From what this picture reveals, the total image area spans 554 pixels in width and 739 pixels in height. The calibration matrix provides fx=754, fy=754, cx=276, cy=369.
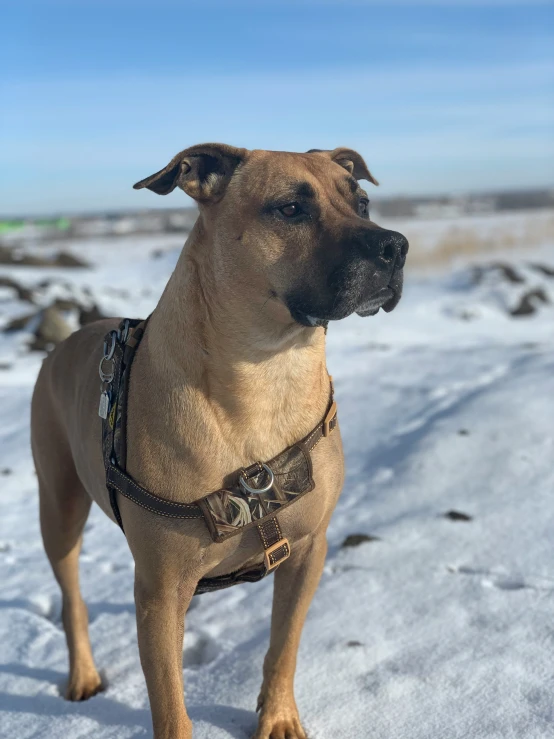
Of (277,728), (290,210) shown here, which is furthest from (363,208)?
(277,728)

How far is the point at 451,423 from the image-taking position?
577 centimetres

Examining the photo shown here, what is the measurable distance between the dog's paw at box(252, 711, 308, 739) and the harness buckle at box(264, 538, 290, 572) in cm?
65

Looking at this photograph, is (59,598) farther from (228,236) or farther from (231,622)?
(228,236)

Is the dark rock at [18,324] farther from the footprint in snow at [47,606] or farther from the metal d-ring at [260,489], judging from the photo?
the metal d-ring at [260,489]

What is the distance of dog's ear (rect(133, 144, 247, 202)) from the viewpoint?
2752 millimetres

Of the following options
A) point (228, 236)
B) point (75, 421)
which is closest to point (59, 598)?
point (75, 421)

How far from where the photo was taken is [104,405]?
9.00 feet

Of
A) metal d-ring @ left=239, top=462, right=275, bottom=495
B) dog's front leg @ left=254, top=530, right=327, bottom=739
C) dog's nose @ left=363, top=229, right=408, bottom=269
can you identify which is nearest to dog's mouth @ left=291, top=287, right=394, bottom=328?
dog's nose @ left=363, top=229, right=408, bottom=269

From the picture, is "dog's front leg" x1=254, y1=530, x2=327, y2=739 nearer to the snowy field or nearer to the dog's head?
the snowy field

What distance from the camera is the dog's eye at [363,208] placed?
2961mm

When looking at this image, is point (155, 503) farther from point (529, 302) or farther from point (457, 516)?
point (529, 302)

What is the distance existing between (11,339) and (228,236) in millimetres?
7656

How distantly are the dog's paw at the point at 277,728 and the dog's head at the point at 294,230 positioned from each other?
5.06ft

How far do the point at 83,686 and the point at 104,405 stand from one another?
1.44 metres
